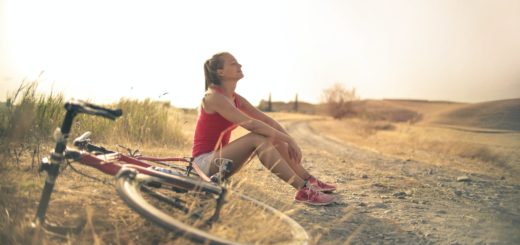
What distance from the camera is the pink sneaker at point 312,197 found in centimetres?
425

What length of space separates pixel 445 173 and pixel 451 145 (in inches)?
244

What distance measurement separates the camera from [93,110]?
249cm

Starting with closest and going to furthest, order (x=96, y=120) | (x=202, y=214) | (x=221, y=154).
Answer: (x=202, y=214), (x=221, y=154), (x=96, y=120)

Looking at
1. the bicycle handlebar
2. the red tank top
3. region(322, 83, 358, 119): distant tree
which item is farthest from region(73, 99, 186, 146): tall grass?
region(322, 83, 358, 119): distant tree

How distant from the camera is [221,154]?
4047mm

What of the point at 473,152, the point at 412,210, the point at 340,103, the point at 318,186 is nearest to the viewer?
the point at 318,186

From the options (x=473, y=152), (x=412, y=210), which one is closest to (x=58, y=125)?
(x=412, y=210)

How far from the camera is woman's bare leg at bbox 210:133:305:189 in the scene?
13.0 ft

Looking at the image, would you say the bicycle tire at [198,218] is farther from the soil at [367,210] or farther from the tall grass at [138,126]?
the tall grass at [138,126]

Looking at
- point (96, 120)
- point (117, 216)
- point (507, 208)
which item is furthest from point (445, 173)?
point (117, 216)

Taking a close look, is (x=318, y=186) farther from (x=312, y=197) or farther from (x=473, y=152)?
(x=473, y=152)

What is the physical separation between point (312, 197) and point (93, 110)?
2.36 m

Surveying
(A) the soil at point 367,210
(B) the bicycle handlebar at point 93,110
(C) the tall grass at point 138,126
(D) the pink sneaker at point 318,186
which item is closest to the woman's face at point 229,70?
(A) the soil at point 367,210

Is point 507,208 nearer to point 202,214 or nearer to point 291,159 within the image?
point 291,159
